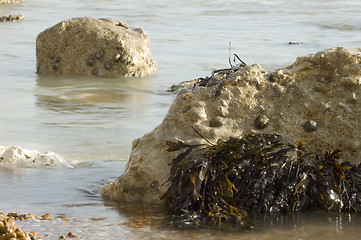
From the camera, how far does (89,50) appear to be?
12.0 meters

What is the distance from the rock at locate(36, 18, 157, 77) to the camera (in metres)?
12.0

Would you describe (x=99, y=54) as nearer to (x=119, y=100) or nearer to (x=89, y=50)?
(x=89, y=50)

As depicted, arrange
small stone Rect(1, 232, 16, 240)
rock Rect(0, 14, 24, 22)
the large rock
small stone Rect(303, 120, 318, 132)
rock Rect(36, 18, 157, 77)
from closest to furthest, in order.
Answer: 1. small stone Rect(1, 232, 16, 240)
2. the large rock
3. small stone Rect(303, 120, 318, 132)
4. rock Rect(36, 18, 157, 77)
5. rock Rect(0, 14, 24, 22)

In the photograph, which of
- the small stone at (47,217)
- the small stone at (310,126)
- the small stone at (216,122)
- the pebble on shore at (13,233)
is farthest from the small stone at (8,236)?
the small stone at (310,126)

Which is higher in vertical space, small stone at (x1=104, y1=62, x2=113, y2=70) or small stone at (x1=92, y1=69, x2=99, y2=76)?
small stone at (x1=104, y1=62, x2=113, y2=70)

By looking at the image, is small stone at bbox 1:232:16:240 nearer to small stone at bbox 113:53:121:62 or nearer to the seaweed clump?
the seaweed clump

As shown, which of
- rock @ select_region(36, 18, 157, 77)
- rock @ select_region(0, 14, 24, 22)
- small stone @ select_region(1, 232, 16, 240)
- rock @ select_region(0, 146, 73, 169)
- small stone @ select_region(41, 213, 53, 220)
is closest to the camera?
small stone @ select_region(1, 232, 16, 240)

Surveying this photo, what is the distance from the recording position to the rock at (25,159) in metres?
5.70

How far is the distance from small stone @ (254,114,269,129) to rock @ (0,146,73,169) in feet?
6.14

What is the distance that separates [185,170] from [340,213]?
957 millimetres

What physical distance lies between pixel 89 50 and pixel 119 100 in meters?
2.27

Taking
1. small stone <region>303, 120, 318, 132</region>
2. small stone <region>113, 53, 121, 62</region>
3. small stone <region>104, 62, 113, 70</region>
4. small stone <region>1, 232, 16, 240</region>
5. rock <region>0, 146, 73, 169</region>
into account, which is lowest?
rock <region>0, 146, 73, 169</region>

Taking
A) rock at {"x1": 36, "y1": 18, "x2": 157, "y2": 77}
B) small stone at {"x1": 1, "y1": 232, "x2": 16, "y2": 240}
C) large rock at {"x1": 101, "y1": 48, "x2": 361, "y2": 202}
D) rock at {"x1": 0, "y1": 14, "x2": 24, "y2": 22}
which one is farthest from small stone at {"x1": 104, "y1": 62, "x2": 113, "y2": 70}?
rock at {"x1": 0, "y1": 14, "x2": 24, "y2": 22}

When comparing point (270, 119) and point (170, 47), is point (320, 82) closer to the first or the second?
point (270, 119)
